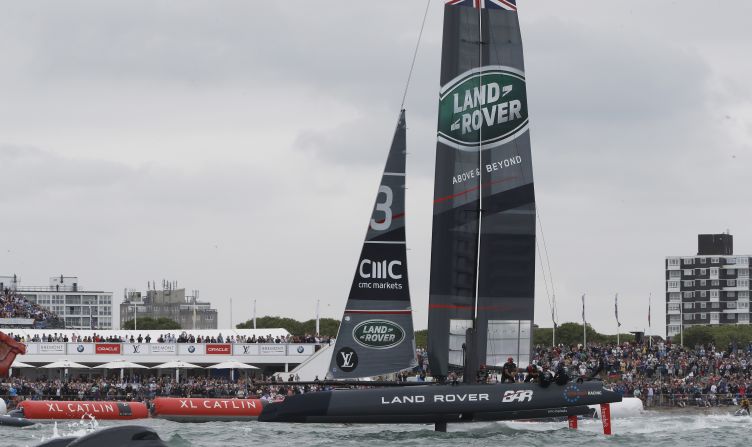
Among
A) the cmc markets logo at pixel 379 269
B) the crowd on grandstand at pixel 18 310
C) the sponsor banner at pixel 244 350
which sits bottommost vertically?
the sponsor banner at pixel 244 350

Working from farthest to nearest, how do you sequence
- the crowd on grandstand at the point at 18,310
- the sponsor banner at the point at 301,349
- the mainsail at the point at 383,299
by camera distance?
the crowd on grandstand at the point at 18,310 → the sponsor banner at the point at 301,349 → the mainsail at the point at 383,299

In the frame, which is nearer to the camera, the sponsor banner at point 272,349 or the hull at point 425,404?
the hull at point 425,404

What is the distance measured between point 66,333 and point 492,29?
47.9m

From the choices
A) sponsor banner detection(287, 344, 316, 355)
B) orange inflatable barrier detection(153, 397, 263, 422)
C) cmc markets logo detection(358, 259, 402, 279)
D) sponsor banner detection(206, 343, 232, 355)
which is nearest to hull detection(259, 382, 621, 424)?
cmc markets logo detection(358, 259, 402, 279)

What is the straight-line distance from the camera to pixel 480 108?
30219mm

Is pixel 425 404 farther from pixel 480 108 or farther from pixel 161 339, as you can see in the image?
pixel 161 339

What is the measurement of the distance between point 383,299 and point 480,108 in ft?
17.5

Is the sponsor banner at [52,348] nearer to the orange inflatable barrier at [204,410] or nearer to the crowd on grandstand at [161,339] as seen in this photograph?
the crowd on grandstand at [161,339]

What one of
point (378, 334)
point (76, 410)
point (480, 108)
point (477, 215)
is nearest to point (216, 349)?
point (76, 410)

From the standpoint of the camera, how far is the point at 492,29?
3022cm

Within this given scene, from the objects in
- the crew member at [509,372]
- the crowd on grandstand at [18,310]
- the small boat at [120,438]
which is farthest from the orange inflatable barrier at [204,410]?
the crowd on grandstand at [18,310]

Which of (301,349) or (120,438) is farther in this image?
(301,349)

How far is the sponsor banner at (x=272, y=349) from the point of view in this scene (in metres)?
65.9

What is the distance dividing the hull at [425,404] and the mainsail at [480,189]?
2313mm
